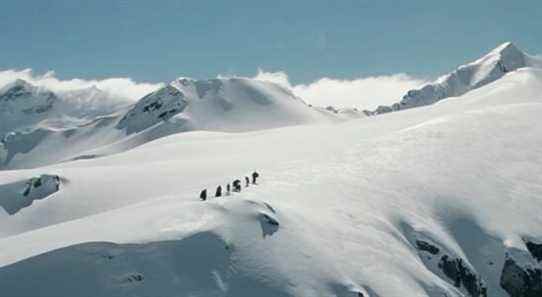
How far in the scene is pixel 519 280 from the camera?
73.8 m

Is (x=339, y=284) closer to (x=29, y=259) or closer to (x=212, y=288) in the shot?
(x=212, y=288)

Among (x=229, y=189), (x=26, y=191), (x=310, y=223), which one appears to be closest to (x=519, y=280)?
(x=310, y=223)

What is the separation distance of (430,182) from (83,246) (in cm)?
4358

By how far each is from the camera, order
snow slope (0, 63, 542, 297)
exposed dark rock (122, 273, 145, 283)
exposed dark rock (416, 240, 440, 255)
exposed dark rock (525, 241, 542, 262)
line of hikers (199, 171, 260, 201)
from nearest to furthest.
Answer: exposed dark rock (122, 273, 145, 283) < snow slope (0, 63, 542, 297) < line of hikers (199, 171, 260, 201) < exposed dark rock (416, 240, 440, 255) < exposed dark rock (525, 241, 542, 262)

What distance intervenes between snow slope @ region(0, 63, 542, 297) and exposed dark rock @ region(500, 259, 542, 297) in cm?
10

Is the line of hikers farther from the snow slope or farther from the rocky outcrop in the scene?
the rocky outcrop

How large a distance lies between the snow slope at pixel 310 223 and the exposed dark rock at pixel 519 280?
10 cm

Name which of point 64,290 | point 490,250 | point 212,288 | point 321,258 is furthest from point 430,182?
Result: point 64,290

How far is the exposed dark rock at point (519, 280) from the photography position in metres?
73.4

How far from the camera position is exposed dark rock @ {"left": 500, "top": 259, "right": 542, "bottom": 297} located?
7338 cm

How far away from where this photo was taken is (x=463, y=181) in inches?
3482

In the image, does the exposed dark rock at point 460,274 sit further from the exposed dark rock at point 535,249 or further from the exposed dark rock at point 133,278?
the exposed dark rock at point 133,278

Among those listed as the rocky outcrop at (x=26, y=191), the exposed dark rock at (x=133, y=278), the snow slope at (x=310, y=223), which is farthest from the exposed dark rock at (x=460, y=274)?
the rocky outcrop at (x=26, y=191)

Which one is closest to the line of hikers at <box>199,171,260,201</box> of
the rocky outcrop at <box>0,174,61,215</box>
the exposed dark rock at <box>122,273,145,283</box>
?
the exposed dark rock at <box>122,273,145,283</box>
